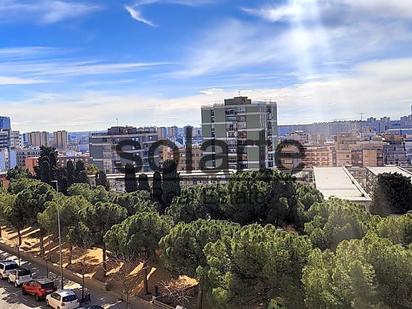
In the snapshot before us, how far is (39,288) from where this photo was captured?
48.5ft

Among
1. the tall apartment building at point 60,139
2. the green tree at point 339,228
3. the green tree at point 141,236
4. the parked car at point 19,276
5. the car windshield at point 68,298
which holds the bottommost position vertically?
the parked car at point 19,276

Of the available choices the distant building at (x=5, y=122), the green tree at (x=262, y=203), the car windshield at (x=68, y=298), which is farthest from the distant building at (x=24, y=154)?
the car windshield at (x=68, y=298)

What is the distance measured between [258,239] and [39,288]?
866cm

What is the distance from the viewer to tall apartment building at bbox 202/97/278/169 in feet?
147

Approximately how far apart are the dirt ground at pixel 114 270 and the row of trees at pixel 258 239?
1.79ft

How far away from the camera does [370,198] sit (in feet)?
70.3

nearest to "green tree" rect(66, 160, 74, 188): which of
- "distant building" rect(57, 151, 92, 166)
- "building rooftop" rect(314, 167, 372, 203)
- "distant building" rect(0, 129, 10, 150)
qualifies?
"building rooftop" rect(314, 167, 372, 203)

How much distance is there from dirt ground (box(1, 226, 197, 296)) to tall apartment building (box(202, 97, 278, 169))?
25.5 m

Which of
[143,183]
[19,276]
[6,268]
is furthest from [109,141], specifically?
[19,276]

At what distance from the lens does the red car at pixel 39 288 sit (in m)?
14.7

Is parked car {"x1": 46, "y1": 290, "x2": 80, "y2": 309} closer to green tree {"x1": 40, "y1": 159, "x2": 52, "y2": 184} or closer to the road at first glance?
the road

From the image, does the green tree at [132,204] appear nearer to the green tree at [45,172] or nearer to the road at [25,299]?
the road at [25,299]

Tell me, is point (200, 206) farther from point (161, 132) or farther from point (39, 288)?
point (161, 132)

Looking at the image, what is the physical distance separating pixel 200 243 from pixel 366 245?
4743 mm
